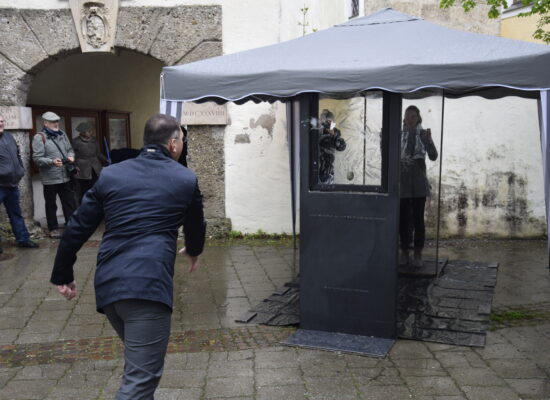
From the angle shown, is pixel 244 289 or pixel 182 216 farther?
pixel 244 289

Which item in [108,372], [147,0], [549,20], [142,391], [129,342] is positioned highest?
[147,0]

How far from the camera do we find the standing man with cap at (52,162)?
8070 millimetres

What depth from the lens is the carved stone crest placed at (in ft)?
26.0

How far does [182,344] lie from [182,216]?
1.84 metres

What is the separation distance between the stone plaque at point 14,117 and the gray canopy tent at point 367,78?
418cm

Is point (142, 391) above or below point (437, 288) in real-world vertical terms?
above

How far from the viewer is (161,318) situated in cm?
275

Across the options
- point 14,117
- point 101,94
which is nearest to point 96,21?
point 14,117

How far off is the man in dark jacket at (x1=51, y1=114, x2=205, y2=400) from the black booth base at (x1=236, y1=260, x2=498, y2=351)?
220cm

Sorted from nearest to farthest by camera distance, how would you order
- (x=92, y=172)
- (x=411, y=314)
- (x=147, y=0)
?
(x=411, y=314)
(x=147, y=0)
(x=92, y=172)

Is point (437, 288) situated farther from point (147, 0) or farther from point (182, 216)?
point (147, 0)

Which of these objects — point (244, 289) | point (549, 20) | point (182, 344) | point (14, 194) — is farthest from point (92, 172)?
point (549, 20)

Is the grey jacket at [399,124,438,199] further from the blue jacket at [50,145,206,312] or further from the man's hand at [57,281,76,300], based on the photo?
the man's hand at [57,281,76,300]

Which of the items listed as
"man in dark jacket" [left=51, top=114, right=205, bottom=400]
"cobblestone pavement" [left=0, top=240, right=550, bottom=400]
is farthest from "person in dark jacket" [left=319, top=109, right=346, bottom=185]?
"man in dark jacket" [left=51, top=114, right=205, bottom=400]
